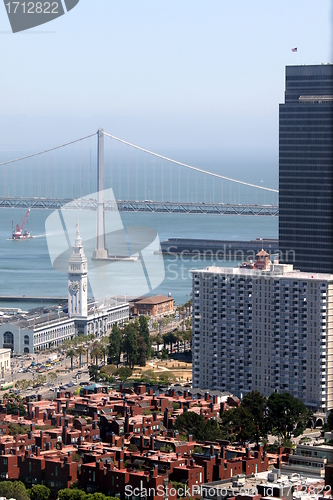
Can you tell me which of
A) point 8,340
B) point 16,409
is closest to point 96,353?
point 8,340

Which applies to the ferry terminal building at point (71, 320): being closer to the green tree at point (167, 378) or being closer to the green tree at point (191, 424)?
the green tree at point (167, 378)

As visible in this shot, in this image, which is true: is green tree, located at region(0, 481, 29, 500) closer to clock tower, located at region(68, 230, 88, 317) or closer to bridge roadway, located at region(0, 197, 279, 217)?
clock tower, located at region(68, 230, 88, 317)

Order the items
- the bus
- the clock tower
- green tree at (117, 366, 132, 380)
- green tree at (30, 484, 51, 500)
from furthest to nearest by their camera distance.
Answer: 1. the clock tower
2. green tree at (117, 366, 132, 380)
3. the bus
4. green tree at (30, 484, 51, 500)

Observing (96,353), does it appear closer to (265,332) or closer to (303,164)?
(265,332)

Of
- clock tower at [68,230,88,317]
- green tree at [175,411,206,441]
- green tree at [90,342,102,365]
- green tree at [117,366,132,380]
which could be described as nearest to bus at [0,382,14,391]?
green tree at [117,366,132,380]

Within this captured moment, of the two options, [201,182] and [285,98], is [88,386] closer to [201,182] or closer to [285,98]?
[285,98]

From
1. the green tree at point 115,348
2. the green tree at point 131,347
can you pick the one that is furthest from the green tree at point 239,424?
the green tree at point 115,348

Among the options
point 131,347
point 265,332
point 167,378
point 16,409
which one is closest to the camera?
point 16,409
